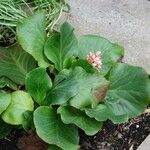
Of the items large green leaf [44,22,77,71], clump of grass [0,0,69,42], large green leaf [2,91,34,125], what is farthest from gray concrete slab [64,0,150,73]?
large green leaf [2,91,34,125]

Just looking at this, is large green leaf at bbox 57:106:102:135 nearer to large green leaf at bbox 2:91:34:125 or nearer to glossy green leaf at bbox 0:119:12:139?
large green leaf at bbox 2:91:34:125

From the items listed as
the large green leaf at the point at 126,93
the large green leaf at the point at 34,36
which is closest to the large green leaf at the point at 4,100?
the large green leaf at the point at 34,36

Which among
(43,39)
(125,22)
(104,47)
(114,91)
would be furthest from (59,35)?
(125,22)

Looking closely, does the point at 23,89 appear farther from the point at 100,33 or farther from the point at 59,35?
the point at 100,33

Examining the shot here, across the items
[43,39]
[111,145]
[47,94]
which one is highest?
[43,39]

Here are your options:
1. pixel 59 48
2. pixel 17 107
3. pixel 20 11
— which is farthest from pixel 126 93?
pixel 20 11

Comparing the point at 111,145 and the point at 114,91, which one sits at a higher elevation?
the point at 114,91
